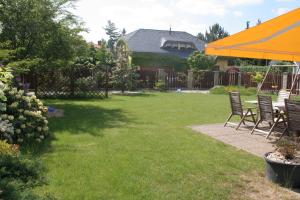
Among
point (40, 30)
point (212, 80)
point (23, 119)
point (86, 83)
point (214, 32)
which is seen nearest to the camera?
point (23, 119)

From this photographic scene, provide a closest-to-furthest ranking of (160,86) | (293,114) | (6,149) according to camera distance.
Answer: (6,149) < (293,114) < (160,86)

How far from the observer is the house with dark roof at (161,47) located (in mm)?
44156

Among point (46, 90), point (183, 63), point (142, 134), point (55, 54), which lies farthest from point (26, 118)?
point (183, 63)

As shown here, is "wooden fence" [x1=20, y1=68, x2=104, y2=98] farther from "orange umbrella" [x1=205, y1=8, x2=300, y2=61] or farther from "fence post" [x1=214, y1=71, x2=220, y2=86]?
"fence post" [x1=214, y1=71, x2=220, y2=86]

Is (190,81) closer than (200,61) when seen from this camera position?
Yes

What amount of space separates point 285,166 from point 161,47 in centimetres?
4220

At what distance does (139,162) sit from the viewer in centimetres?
639

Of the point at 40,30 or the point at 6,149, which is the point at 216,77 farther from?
the point at 6,149

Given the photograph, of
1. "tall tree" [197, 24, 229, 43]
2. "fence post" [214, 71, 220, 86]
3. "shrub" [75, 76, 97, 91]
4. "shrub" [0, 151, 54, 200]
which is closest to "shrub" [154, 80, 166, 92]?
"fence post" [214, 71, 220, 86]

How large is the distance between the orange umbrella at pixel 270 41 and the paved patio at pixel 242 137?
182cm

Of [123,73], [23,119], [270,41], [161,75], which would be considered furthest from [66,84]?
[270,41]

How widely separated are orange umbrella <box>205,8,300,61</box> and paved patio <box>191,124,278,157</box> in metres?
1.82

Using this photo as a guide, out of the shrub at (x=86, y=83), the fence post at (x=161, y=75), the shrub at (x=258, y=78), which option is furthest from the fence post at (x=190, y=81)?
the shrub at (x=86, y=83)

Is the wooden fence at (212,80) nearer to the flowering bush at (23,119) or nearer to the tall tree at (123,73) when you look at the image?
the tall tree at (123,73)
